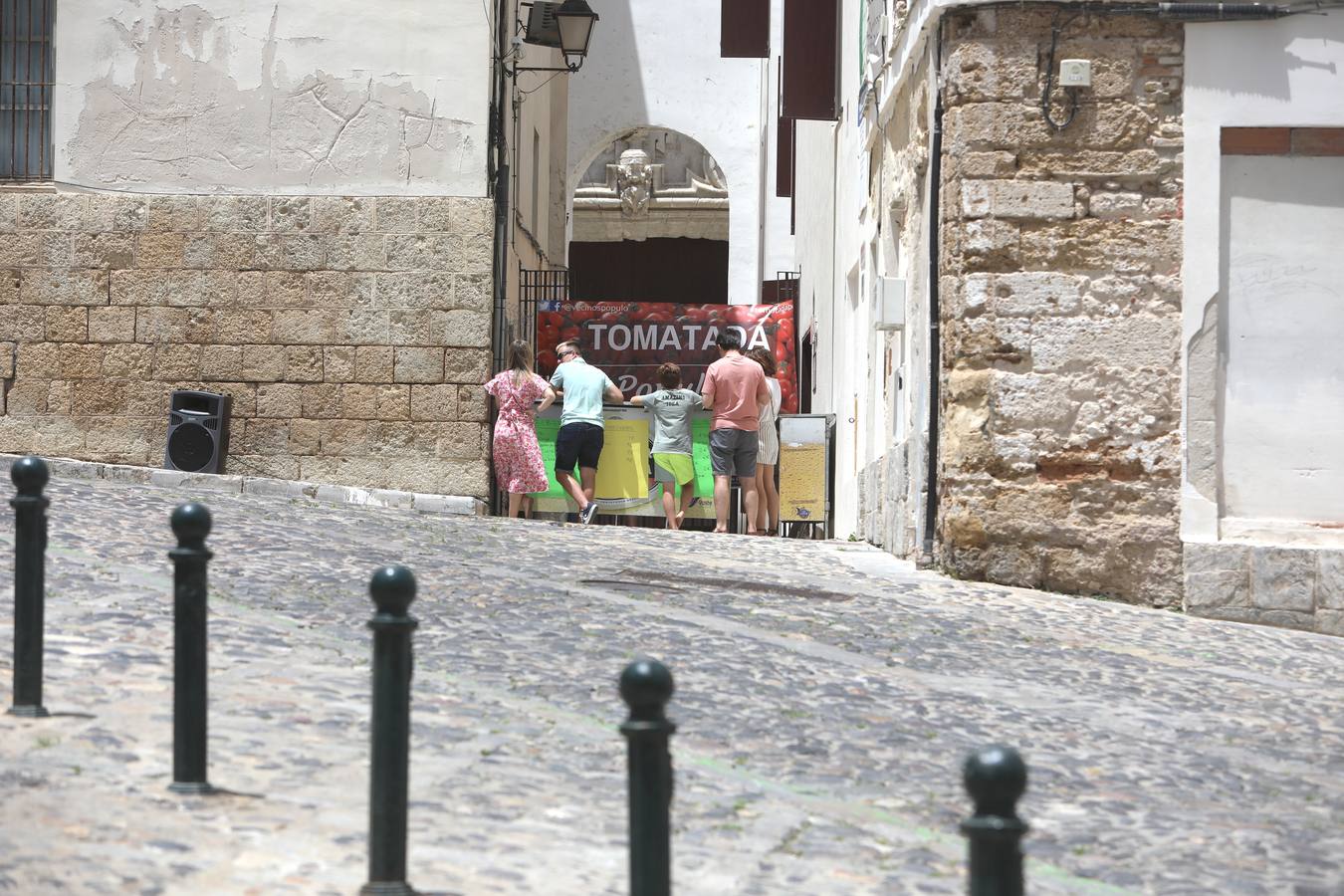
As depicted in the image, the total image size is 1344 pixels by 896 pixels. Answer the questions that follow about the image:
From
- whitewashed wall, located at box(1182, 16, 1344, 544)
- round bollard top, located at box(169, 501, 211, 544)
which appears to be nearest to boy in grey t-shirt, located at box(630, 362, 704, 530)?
whitewashed wall, located at box(1182, 16, 1344, 544)

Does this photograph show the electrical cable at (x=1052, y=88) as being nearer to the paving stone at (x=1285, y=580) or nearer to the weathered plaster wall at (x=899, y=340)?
the weathered plaster wall at (x=899, y=340)

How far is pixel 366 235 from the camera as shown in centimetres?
1476

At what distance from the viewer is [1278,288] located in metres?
9.90

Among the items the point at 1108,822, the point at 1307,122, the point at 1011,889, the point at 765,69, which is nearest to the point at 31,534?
the point at 1108,822

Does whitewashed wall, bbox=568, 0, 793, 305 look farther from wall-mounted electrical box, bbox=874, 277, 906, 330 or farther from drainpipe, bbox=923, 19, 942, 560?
drainpipe, bbox=923, 19, 942, 560

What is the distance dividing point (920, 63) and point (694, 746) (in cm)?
675

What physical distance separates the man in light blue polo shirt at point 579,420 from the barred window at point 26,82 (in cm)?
442

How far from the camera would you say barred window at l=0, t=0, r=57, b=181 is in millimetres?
14961

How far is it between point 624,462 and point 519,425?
104 cm

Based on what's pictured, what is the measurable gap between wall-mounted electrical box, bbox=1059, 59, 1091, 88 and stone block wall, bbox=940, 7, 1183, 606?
0.23 feet

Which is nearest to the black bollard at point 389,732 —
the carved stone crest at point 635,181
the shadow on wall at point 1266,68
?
the shadow on wall at point 1266,68

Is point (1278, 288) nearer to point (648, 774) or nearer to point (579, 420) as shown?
point (579, 420)

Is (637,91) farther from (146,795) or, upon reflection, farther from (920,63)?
(146,795)

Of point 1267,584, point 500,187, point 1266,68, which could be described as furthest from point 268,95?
point 1267,584
